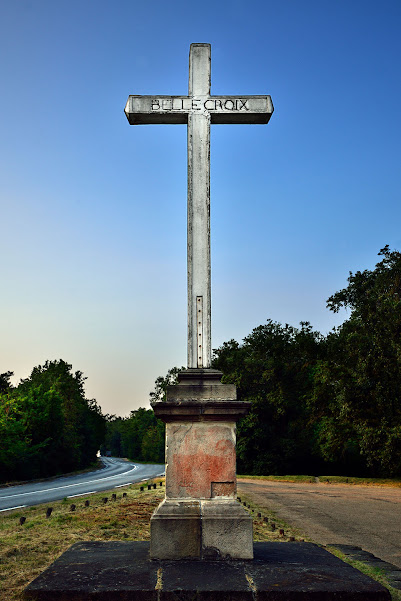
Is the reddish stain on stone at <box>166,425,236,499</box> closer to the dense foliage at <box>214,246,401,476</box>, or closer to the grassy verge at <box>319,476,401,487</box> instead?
the dense foliage at <box>214,246,401,476</box>

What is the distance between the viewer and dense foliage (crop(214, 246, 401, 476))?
24094 mm

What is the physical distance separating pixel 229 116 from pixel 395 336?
2043cm

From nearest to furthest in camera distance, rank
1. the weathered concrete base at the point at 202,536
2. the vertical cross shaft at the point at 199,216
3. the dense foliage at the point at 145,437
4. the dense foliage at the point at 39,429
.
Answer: the weathered concrete base at the point at 202,536 → the vertical cross shaft at the point at 199,216 → the dense foliage at the point at 39,429 → the dense foliage at the point at 145,437

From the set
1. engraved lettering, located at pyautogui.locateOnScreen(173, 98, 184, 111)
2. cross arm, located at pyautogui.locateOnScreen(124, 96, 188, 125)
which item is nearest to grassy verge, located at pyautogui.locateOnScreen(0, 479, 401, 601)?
cross arm, located at pyautogui.locateOnScreen(124, 96, 188, 125)

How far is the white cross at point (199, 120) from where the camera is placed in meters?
6.02

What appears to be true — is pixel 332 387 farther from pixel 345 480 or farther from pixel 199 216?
pixel 199 216

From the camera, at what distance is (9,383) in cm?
4359

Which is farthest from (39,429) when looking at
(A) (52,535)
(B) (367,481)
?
(A) (52,535)

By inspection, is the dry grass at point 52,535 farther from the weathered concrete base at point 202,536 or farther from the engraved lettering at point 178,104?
the engraved lettering at point 178,104

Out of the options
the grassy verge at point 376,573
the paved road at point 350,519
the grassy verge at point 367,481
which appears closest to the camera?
the grassy verge at point 376,573

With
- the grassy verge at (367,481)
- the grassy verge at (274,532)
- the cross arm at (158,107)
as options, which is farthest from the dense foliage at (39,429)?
the cross arm at (158,107)

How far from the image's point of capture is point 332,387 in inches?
1168

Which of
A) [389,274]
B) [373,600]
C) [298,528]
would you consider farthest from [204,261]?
[389,274]

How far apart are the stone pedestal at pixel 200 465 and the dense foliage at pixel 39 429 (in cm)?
2612
